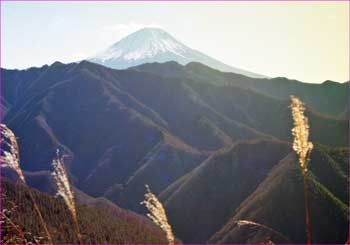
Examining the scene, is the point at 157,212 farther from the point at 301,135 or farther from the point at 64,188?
the point at 301,135

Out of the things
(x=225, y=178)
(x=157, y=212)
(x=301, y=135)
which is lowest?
(x=225, y=178)

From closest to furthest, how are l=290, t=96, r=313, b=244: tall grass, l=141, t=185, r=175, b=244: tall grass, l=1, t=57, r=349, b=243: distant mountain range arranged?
l=290, t=96, r=313, b=244: tall grass
l=141, t=185, r=175, b=244: tall grass
l=1, t=57, r=349, b=243: distant mountain range

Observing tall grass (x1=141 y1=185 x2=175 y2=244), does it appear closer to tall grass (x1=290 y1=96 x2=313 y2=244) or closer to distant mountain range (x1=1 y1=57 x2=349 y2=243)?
tall grass (x1=290 y1=96 x2=313 y2=244)

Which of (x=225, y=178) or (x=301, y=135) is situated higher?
(x=301, y=135)

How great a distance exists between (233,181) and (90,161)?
89087 mm

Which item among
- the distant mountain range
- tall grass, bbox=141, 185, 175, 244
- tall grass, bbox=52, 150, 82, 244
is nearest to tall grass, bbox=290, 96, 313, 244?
tall grass, bbox=141, 185, 175, 244

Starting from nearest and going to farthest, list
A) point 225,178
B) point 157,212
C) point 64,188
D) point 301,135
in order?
point 301,135
point 64,188
point 157,212
point 225,178

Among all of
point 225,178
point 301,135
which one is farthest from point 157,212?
point 225,178

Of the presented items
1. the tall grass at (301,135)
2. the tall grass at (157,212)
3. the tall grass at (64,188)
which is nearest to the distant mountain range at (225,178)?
the tall grass at (64,188)

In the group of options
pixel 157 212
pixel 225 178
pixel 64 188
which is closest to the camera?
pixel 64 188

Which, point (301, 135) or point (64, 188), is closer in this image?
point (301, 135)

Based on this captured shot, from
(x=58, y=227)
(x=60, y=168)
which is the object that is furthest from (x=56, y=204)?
(x=60, y=168)

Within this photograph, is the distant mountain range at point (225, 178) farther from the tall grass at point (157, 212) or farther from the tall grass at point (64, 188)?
the tall grass at point (157, 212)

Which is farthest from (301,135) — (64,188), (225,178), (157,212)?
(225,178)
